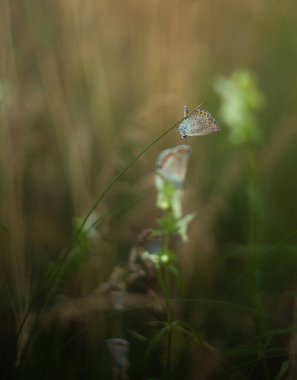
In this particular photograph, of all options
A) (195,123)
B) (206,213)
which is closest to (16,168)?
(206,213)

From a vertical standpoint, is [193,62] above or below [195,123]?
above

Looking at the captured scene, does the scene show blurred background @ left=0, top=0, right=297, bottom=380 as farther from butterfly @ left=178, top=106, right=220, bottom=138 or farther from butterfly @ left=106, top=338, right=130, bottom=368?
butterfly @ left=178, top=106, right=220, bottom=138

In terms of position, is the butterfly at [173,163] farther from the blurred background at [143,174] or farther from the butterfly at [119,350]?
the butterfly at [119,350]

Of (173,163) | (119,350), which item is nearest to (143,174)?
(173,163)

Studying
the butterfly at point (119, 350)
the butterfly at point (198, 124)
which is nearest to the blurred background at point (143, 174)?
the butterfly at point (119, 350)

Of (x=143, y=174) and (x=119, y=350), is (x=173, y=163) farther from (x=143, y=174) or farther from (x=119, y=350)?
(x=143, y=174)

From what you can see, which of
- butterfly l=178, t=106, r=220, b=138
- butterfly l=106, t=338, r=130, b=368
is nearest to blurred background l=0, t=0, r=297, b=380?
butterfly l=106, t=338, r=130, b=368

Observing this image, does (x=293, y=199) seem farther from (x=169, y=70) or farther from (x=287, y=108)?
(x=169, y=70)
